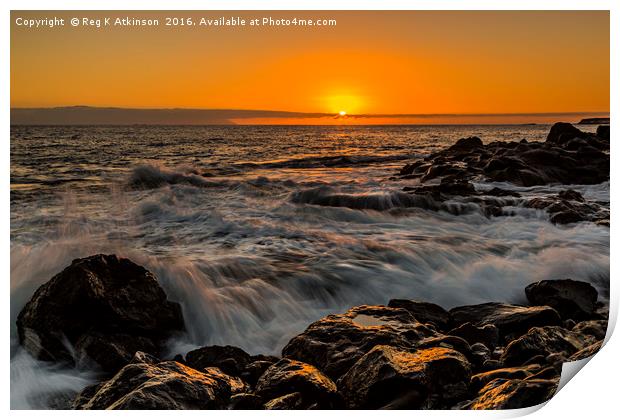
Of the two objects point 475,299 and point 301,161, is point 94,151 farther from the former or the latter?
point 475,299

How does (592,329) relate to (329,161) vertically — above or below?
below

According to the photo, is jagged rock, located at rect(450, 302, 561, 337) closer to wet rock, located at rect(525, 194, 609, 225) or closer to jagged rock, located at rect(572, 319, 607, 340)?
jagged rock, located at rect(572, 319, 607, 340)

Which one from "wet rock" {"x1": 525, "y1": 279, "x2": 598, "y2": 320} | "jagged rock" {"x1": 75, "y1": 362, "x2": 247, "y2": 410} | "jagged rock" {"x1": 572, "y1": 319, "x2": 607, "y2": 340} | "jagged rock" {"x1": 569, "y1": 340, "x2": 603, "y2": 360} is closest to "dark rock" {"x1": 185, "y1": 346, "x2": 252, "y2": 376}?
"jagged rock" {"x1": 75, "y1": 362, "x2": 247, "y2": 410}

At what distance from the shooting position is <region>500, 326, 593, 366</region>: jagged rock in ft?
13.4

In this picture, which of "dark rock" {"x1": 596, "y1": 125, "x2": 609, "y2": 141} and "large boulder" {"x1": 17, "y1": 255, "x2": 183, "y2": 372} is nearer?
"large boulder" {"x1": 17, "y1": 255, "x2": 183, "y2": 372}

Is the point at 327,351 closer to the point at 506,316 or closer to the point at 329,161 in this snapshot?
the point at 506,316

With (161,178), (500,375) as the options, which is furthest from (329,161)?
(500,375)

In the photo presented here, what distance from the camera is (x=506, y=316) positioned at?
15.7 feet

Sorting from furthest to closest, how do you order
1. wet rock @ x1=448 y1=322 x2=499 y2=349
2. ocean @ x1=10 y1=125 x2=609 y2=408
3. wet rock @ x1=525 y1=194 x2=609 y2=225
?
wet rock @ x1=525 y1=194 x2=609 y2=225 < ocean @ x1=10 y1=125 x2=609 y2=408 < wet rock @ x1=448 y1=322 x2=499 y2=349

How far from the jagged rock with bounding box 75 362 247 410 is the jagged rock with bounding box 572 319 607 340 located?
266 cm

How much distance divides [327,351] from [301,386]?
0.40 m

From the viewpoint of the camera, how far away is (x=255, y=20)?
602cm

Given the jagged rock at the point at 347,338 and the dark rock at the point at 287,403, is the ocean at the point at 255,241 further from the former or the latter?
the dark rock at the point at 287,403
